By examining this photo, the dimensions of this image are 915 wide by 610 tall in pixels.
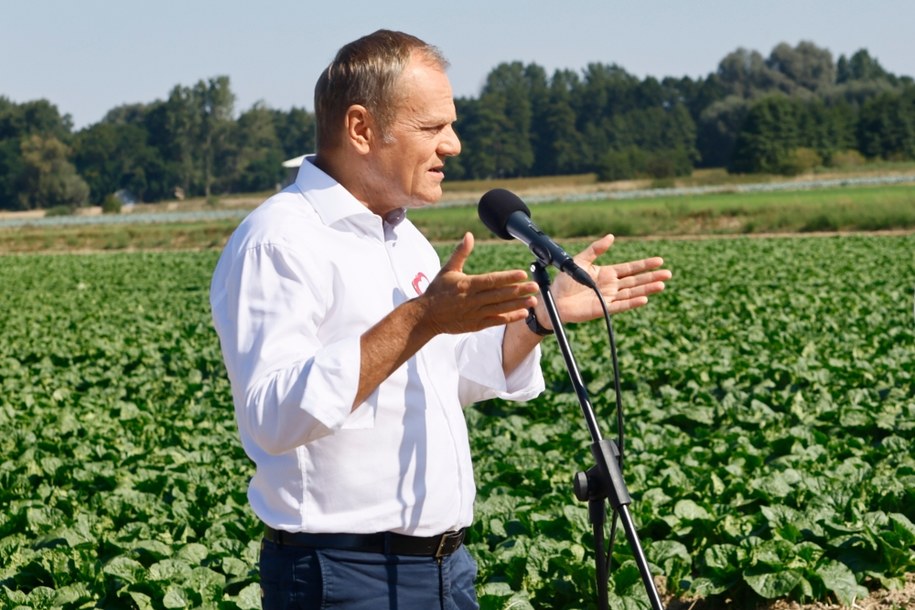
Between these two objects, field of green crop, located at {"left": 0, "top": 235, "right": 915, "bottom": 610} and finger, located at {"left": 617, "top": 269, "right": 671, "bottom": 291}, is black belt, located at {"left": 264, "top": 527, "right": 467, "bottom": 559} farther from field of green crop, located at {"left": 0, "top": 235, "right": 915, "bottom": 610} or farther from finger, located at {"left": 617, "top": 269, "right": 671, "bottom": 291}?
field of green crop, located at {"left": 0, "top": 235, "right": 915, "bottom": 610}

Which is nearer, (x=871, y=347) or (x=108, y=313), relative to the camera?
(x=871, y=347)

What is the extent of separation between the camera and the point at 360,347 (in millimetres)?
2158

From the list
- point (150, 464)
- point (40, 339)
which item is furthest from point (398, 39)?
point (40, 339)

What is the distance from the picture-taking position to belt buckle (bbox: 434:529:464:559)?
248cm

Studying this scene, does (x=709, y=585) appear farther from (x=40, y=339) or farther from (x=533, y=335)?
(x=40, y=339)

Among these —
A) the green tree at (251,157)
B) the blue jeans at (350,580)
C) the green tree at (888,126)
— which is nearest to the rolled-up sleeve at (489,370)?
the blue jeans at (350,580)

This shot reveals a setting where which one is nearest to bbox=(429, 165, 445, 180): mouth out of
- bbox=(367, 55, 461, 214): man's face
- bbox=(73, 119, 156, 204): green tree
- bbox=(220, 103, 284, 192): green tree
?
bbox=(367, 55, 461, 214): man's face

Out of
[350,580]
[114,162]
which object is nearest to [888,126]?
[114,162]

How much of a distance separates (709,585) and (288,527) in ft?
10.2

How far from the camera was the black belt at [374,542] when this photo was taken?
2.36 meters

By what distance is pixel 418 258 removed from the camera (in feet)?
8.73

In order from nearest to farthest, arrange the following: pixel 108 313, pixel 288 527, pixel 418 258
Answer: pixel 288 527 → pixel 418 258 → pixel 108 313

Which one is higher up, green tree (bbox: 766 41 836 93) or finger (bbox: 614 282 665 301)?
green tree (bbox: 766 41 836 93)

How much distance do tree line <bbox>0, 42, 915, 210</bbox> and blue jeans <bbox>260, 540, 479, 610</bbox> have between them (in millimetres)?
90545
